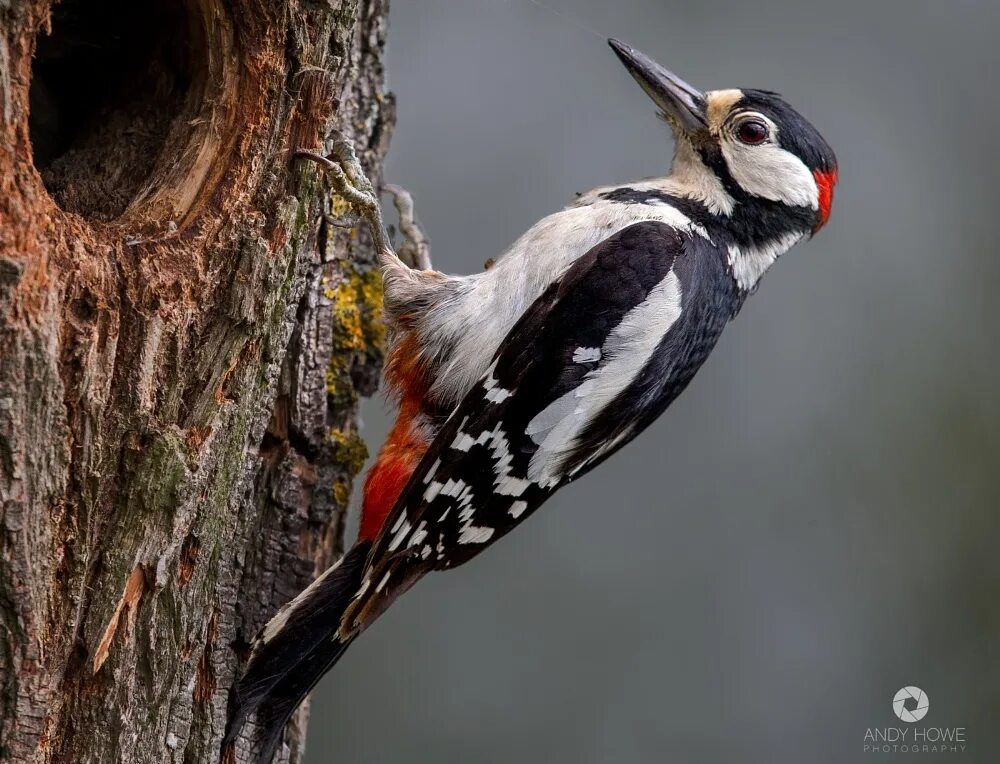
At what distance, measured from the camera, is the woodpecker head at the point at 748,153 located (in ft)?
10.0

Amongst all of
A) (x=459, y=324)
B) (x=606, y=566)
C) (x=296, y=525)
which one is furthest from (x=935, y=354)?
(x=296, y=525)

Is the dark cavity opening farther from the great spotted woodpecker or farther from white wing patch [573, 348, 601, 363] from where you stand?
white wing patch [573, 348, 601, 363]

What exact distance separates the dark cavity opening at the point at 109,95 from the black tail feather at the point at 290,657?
995 mm

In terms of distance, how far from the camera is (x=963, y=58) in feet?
15.6

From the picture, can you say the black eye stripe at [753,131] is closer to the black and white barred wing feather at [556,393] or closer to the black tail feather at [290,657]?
the black and white barred wing feather at [556,393]

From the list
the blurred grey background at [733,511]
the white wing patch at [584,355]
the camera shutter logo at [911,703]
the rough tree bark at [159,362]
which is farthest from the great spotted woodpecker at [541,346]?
the camera shutter logo at [911,703]

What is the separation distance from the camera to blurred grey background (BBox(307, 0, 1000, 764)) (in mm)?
4449

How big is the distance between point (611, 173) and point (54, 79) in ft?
7.03

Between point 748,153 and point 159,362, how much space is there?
71.7 inches

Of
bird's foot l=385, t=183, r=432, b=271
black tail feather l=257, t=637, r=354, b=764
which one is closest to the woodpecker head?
bird's foot l=385, t=183, r=432, b=271

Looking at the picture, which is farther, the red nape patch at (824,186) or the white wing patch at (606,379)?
the red nape patch at (824,186)

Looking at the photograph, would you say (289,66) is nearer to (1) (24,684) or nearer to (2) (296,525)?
(2) (296,525)

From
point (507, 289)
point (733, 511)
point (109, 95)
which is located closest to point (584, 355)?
point (507, 289)

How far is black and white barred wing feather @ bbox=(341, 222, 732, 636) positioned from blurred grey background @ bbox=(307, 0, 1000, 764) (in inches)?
67.6
